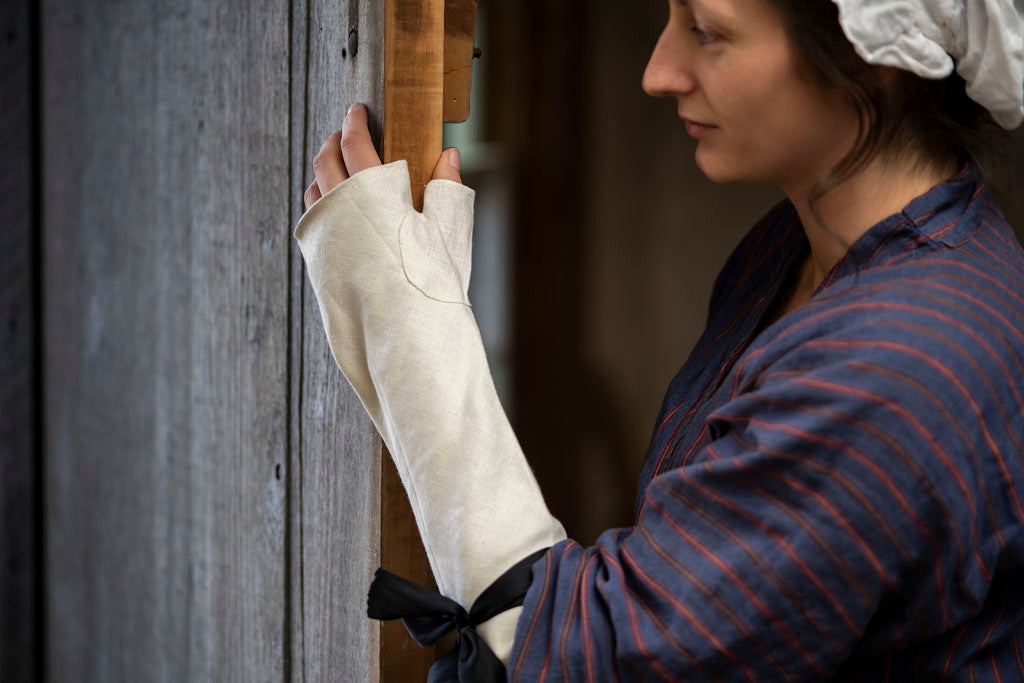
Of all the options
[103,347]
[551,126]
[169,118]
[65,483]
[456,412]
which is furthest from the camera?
[551,126]

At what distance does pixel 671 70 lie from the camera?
0.86 metres

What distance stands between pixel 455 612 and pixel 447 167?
0.41m

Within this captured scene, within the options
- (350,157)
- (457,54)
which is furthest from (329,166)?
(457,54)

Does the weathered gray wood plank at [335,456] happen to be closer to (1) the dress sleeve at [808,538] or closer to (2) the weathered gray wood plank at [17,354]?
(1) the dress sleeve at [808,538]

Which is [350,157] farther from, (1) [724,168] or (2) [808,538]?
(2) [808,538]

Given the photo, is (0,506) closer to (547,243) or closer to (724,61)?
(547,243)

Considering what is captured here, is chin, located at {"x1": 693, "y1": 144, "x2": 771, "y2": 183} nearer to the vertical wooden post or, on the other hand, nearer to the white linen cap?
the white linen cap

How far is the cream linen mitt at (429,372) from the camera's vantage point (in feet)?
2.73

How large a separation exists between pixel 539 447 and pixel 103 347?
1.43 meters

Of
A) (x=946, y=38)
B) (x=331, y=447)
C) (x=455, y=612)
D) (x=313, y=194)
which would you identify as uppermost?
(x=946, y=38)

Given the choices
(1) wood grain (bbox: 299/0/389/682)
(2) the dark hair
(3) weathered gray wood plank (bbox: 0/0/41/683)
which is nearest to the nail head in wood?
(1) wood grain (bbox: 299/0/389/682)

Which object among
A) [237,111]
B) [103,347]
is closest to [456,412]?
[237,111]

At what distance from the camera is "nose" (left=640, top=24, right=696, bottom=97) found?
2.81ft

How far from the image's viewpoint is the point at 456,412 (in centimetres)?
85
